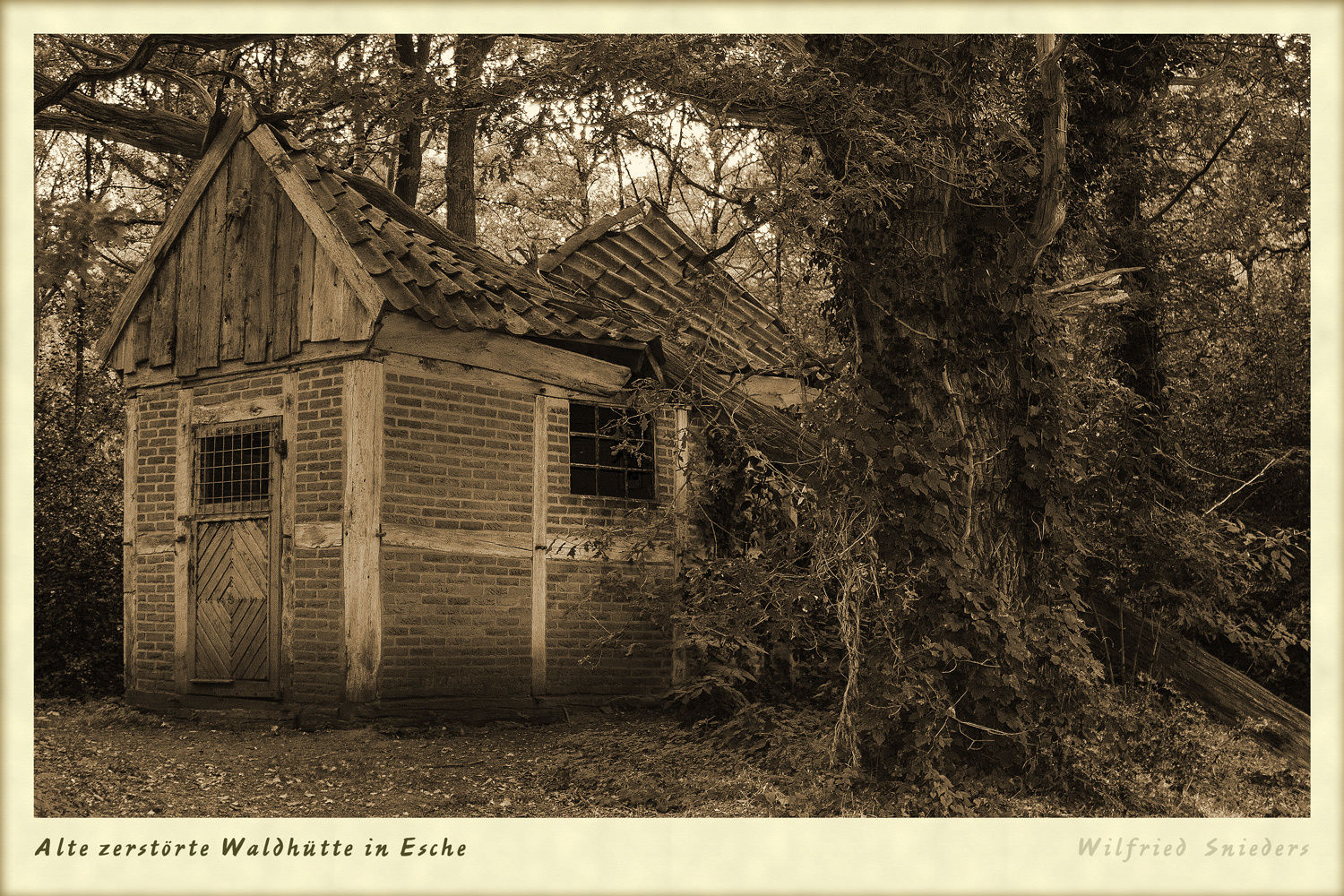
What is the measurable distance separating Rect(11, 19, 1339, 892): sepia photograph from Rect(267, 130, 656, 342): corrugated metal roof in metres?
→ 0.05

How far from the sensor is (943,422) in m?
7.42

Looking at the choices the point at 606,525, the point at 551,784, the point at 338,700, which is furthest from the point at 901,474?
the point at 338,700

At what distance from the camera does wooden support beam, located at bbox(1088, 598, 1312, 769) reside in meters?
8.73

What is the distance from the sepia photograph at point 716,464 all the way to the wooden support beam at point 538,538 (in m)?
0.04

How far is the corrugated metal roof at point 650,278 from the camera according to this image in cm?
1157

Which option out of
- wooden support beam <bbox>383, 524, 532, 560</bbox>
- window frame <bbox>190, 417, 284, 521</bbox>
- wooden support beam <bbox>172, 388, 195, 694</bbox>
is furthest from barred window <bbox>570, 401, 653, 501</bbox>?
wooden support beam <bbox>172, 388, 195, 694</bbox>

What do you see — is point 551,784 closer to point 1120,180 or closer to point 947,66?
point 947,66

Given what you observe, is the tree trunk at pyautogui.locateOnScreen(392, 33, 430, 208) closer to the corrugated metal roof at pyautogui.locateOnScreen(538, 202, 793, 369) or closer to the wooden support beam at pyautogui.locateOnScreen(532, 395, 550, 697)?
the corrugated metal roof at pyautogui.locateOnScreen(538, 202, 793, 369)

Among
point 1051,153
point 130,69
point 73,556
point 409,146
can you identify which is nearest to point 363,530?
point 130,69

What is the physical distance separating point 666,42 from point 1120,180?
13.9 ft

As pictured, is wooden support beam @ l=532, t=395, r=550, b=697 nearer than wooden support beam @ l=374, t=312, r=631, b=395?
No

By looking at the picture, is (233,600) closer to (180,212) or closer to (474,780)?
(474,780)

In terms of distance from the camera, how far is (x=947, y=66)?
762 cm

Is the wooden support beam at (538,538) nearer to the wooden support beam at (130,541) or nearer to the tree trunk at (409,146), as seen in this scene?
the wooden support beam at (130,541)
